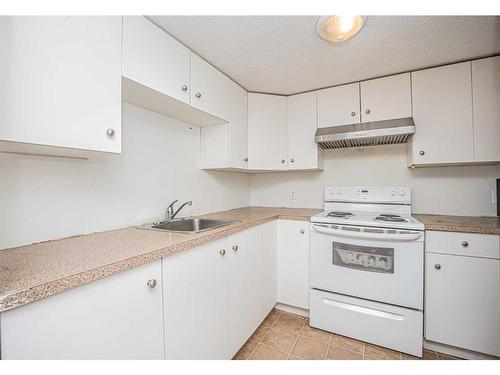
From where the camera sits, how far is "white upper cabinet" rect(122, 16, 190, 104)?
1.10 m

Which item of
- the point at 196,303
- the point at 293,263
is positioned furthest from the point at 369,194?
the point at 196,303

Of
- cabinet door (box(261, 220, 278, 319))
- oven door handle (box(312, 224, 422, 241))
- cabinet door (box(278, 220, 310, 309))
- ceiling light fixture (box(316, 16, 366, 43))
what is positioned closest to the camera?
ceiling light fixture (box(316, 16, 366, 43))

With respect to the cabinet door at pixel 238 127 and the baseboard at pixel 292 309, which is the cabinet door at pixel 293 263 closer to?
the baseboard at pixel 292 309

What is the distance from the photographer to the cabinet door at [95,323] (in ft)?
1.93

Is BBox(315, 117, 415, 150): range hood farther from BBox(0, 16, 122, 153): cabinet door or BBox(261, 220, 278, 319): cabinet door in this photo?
BBox(0, 16, 122, 153): cabinet door

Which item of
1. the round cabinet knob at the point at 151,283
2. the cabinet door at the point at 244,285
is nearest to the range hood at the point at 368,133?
the cabinet door at the point at 244,285

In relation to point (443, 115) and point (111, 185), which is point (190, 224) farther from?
point (443, 115)

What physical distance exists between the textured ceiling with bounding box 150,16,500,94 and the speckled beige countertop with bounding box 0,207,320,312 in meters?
1.17

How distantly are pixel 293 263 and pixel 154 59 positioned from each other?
1.81m

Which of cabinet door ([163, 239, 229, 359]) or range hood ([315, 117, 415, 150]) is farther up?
range hood ([315, 117, 415, 150])

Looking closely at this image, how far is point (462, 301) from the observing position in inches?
56.4

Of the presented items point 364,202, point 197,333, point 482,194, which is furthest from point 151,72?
point 482,194

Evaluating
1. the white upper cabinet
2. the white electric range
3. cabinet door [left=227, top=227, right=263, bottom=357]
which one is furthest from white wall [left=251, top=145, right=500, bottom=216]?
the white upper cabinet

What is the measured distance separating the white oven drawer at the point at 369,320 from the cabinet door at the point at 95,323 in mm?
1299
